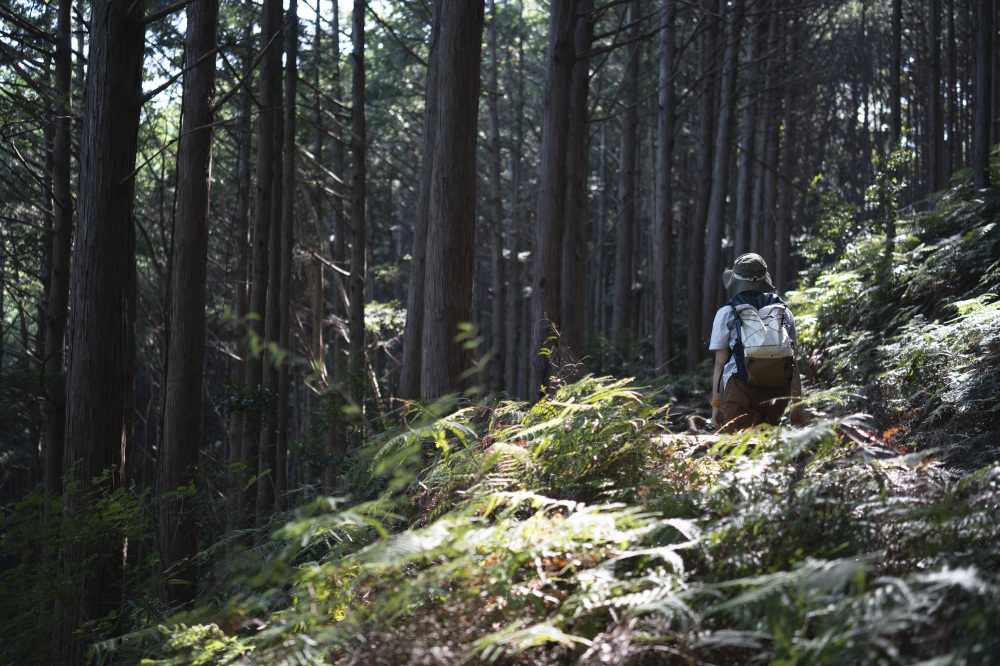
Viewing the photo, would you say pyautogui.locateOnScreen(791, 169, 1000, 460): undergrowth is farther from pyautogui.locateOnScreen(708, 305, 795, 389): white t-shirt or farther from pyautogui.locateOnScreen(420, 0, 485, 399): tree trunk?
pyautogui.locateOnScreen(420, 0, 485, 399): tree trunk

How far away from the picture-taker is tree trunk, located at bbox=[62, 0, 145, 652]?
18.8 feet

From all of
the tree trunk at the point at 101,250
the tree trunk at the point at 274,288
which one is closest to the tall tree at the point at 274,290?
the tree trunk at the point at 274,288

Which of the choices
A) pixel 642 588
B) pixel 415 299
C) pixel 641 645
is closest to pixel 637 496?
pixel 642 588

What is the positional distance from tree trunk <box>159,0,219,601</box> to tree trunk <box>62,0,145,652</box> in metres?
2.19

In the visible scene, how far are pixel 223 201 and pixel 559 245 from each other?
1697cm

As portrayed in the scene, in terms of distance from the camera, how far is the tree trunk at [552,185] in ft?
32.2

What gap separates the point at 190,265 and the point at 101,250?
2.42m

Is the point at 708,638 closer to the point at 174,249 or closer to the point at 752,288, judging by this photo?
the point at 752,288

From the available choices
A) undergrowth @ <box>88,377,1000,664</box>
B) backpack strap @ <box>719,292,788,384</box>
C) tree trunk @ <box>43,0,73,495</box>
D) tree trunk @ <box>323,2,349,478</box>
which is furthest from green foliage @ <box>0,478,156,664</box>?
tree trunk @ <box>43,0,73,495</box>

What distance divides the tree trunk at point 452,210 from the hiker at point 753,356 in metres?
2.42

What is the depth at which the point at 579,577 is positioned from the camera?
7.81 feet

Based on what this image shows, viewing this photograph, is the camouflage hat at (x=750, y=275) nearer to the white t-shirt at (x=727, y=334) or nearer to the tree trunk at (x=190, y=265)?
the white t-shirt at (x=727, y=334)

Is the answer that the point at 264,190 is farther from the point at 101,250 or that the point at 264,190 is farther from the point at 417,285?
the point at 101,250

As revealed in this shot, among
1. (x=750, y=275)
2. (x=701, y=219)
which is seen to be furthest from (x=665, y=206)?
(x=750, y=275)
